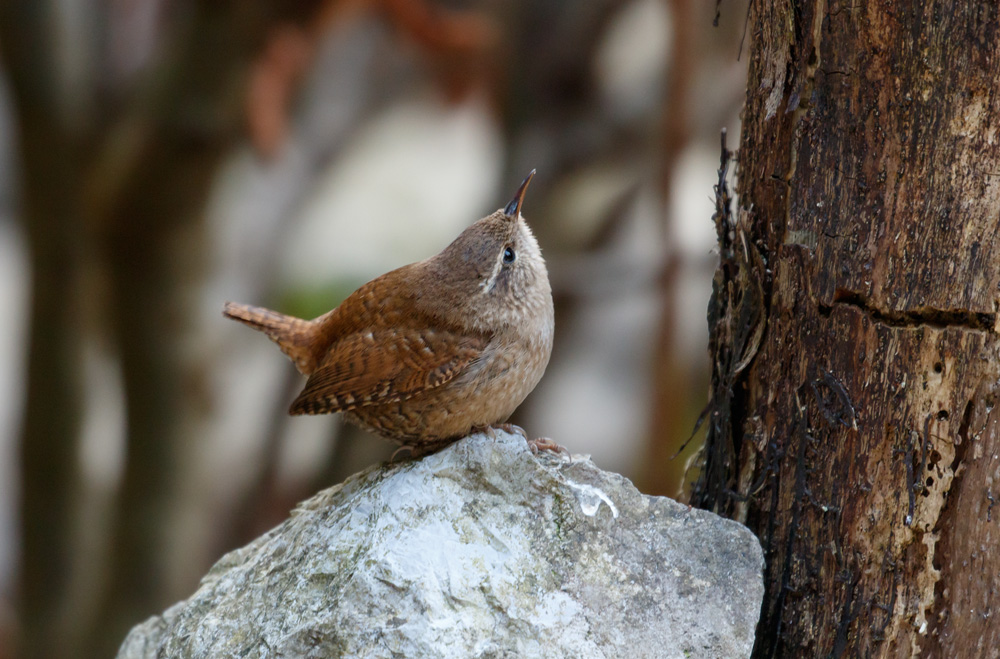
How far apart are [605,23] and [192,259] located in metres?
2.62

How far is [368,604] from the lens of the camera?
197cm

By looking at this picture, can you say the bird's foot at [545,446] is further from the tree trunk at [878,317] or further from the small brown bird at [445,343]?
the tree trunk at [878,317]

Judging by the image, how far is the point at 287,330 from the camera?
281 centimetres

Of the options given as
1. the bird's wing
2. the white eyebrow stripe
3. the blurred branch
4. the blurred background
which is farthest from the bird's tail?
the blurred branch

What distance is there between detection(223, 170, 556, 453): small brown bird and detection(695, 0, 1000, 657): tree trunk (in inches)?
25.0

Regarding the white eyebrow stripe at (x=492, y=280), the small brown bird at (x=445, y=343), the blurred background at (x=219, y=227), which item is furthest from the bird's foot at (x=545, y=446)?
the blurred background at (x=219, y=227)

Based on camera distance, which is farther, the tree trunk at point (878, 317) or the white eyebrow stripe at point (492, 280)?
the white eyebrow stripe at point (492, 280)

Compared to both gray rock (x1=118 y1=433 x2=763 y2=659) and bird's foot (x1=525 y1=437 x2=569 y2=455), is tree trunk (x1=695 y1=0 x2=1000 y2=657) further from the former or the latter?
bird's foot (x1=525 y1=437 x2=569 y2=455)

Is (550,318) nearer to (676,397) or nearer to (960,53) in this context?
(960,53)

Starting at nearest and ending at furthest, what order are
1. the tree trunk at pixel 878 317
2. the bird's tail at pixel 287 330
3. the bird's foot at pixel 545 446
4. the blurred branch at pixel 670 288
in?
1. the tree trunk at pixel 878 317
2. the bird's foot at pixel 545 446
3. the bird's tail at pixel 287 330
4. the blurred branch at pixel 670 288

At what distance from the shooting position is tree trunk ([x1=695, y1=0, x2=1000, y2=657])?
1939 millimetres

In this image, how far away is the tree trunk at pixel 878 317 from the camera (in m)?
1.94

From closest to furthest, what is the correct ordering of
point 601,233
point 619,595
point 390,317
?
point 619,595
point 390,317
point 601,233

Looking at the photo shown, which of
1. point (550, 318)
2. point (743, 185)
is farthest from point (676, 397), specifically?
point (743, 185)
